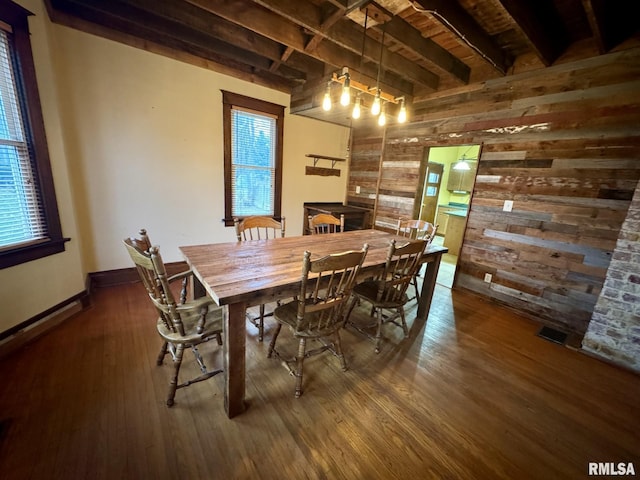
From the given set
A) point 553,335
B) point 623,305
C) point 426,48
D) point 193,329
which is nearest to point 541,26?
point 426,48

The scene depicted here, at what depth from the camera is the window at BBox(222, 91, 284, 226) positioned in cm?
342

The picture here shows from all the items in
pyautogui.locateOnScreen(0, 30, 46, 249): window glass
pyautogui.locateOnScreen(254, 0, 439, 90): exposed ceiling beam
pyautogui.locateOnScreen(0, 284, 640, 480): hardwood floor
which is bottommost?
pyautogui.locateOnScreen(0, 284, 640, 480): hardwood floor

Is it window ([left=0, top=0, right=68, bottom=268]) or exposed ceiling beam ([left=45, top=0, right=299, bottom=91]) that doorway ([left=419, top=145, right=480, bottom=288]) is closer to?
exposed ceiling beam ([left=45, top=0, right=299, bottom=91])

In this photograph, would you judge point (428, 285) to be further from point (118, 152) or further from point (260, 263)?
point (118, 152)

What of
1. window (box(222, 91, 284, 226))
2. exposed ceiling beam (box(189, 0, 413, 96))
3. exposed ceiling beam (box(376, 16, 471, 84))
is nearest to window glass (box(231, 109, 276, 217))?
window (box(222, 91, 284, 226))

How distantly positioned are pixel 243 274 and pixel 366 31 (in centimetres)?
261

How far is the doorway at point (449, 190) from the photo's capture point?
209 inches

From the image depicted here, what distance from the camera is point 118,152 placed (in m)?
2.74

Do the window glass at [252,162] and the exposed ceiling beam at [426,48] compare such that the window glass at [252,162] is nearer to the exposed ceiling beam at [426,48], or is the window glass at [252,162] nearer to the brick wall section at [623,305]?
the exposed ceiling beam at [426,48]

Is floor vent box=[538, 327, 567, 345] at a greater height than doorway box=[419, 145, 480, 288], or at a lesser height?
lesser

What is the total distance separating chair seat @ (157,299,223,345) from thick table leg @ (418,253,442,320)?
198 cm

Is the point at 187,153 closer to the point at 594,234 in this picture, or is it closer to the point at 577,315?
the point at 594,234

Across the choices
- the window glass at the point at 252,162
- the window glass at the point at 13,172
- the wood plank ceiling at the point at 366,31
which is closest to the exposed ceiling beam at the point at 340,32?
the wood plank ceiling at the point at 366,31

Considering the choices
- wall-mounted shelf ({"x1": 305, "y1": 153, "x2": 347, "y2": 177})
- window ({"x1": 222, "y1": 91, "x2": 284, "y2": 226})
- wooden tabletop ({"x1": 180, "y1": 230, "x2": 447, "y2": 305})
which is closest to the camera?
wooden tabletop ({"x1": 180, "y1": 230, "x2": 447, "y2": 305})
